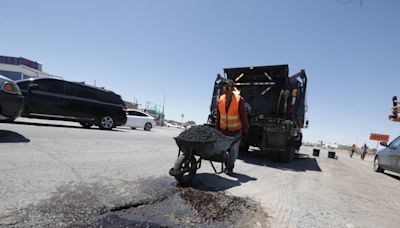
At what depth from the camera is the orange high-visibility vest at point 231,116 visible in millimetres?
5780

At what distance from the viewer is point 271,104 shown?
9969 millimetres

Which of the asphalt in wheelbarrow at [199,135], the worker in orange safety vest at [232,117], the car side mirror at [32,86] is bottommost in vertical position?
the asphalt in wheelbarrow at [199,135]

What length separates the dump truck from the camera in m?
8.71

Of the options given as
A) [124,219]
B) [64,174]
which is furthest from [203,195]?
[64,174]

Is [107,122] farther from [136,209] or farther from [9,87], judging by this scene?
[136,209]

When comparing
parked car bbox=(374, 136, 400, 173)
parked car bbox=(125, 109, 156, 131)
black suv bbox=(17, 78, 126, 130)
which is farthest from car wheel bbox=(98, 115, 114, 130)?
parked car bbox=(374, 136, 400, 173)

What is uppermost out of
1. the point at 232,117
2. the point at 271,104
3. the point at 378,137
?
the point at 271,104

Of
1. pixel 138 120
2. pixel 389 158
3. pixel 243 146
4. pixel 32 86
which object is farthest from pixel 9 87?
pixel 138 120

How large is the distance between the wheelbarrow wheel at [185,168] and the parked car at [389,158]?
8.63 m

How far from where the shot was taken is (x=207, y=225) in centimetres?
301

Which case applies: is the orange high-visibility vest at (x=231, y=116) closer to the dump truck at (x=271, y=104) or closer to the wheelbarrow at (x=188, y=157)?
the wheelbarrow at (x=188, y=157)

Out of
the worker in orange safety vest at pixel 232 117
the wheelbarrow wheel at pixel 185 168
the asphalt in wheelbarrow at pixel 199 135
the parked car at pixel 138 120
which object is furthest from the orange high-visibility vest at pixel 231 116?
the parked car at pixel 138 120

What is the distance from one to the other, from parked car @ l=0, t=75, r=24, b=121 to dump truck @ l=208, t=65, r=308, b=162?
536cm

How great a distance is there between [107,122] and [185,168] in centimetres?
1004
